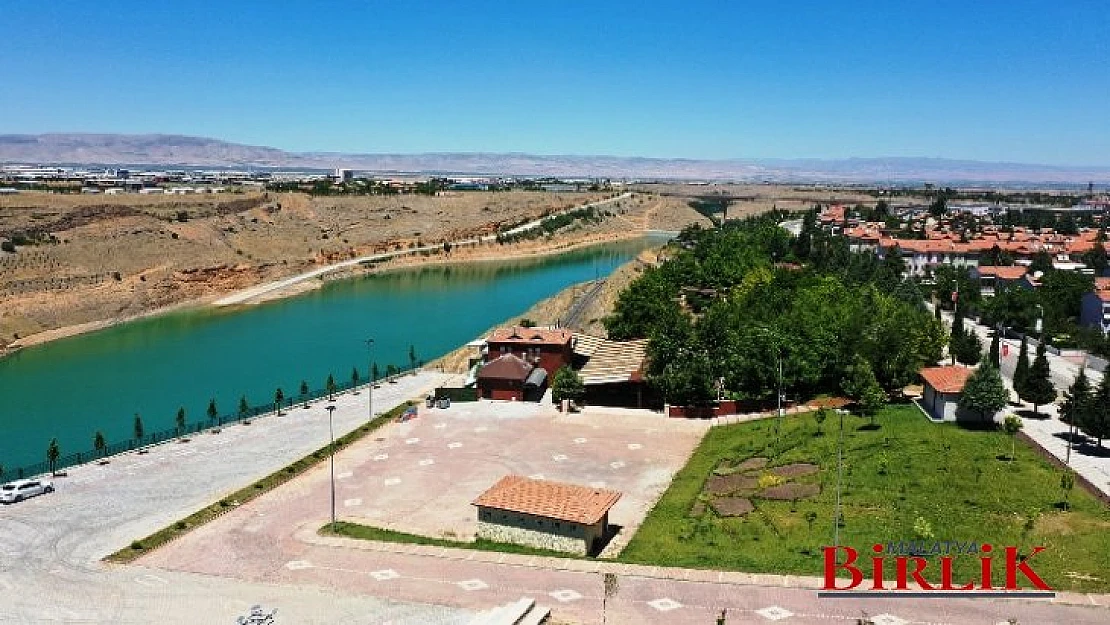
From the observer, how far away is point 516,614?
19875mm

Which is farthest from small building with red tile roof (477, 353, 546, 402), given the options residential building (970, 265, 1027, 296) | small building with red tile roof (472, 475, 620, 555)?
residential building (970, 265, 1027, 296)

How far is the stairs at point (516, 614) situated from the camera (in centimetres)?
1945

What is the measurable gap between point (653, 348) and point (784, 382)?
5.89m

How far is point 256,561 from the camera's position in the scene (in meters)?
24.6

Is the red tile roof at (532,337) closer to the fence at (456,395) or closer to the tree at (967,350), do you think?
the fence at (456,395)

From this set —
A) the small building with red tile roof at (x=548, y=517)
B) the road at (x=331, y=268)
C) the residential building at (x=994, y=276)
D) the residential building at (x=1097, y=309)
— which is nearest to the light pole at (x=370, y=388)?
the small building with red tile roof at (x=548, y=517)

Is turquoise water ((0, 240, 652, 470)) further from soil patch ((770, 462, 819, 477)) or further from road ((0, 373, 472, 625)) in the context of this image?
soil patch ((770, 462, 819, 477))

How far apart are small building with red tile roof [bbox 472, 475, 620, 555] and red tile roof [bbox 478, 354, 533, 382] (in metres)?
16.2

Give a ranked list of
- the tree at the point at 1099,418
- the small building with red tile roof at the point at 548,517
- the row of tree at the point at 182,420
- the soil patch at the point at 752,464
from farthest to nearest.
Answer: the row of tree at the point at 182,420, the soil patch at the point at 752,464, the tree at the point at 1099,418, the small building with red tile roof at the point at 548,517

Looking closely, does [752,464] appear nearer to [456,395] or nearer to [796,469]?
[796,469]

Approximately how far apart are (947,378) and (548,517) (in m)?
17.9

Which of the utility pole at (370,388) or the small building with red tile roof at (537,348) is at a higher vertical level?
the small building with red tile roof at (537,348)

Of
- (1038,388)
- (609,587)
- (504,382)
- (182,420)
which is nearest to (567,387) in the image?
(504,382)

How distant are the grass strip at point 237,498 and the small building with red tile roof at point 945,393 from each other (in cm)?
2217
